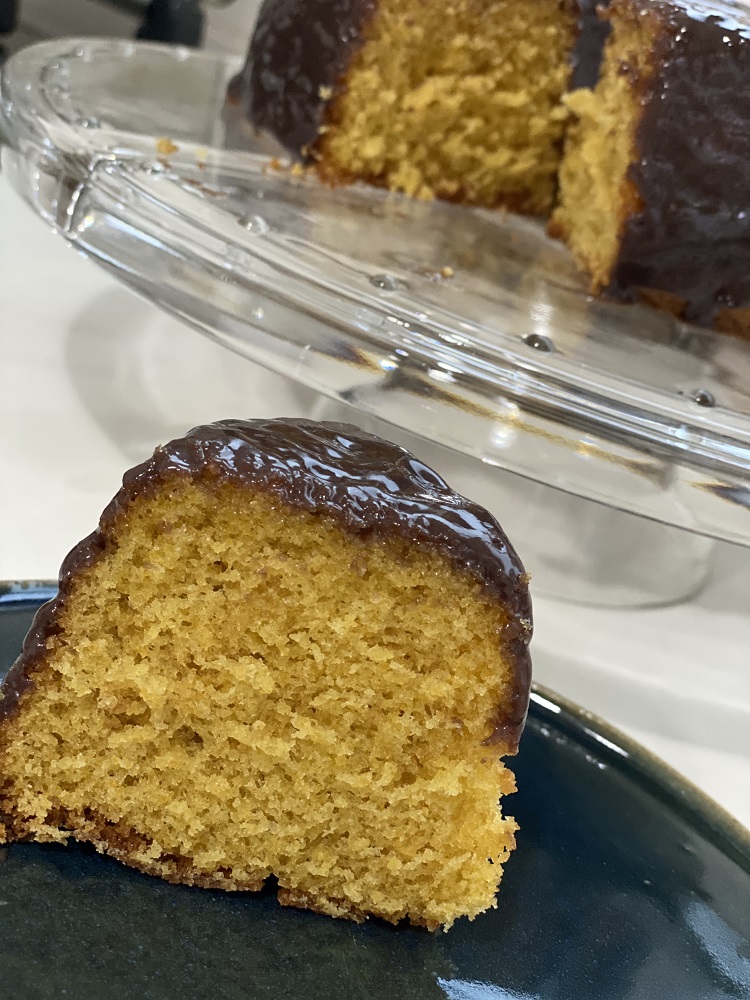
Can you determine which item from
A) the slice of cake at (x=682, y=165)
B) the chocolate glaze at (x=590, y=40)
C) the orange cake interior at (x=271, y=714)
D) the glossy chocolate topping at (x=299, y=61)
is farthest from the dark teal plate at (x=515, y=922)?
the chocolate glaze at (x=590, y=40)

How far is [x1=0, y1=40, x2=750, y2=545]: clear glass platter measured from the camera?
35.0 inches

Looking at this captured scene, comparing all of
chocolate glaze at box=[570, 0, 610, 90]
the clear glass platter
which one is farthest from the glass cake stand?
chocolate glaze at box=[570, 0, 610, 90]

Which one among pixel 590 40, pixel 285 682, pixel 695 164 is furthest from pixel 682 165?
pixel 285 682

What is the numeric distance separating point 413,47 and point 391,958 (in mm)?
1101

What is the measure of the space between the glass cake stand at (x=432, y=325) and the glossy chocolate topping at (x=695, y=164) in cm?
5

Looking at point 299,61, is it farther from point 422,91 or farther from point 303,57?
point 422,91

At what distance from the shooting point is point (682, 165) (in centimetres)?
114

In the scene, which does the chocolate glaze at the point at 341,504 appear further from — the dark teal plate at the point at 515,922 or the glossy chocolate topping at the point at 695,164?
the glossy chocolate topping at the point at 695,164

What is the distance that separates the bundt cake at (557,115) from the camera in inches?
44.8

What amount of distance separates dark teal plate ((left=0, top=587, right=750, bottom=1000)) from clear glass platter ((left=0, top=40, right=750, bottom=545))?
243 mm

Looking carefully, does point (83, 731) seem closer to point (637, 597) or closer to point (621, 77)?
point (637, 597)

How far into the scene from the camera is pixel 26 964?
536mm

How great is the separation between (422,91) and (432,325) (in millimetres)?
568

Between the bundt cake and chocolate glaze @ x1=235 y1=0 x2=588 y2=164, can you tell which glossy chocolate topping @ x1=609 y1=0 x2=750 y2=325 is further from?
chocolate glaze @ x1=235 y1=0 x2=588 y2=164
